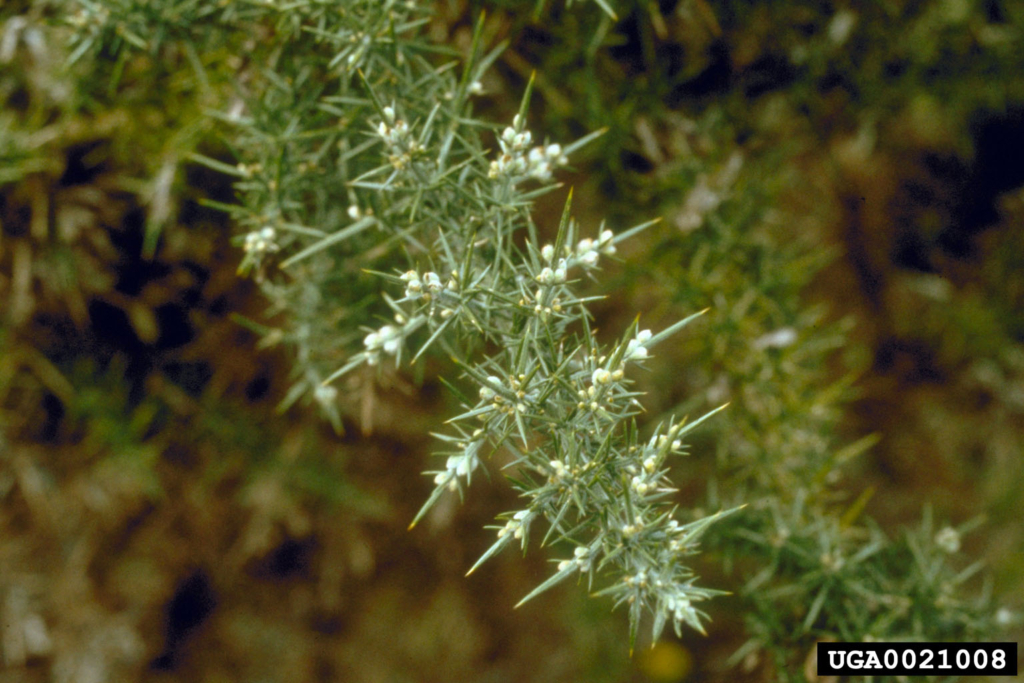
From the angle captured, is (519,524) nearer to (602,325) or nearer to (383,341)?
(383,341)

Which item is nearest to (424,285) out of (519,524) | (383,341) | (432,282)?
(432,282)

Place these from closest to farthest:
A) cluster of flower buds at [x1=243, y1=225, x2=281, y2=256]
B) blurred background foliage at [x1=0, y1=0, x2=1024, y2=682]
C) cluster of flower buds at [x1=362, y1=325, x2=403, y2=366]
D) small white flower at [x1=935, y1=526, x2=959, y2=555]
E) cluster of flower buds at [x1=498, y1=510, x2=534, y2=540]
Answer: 1. cluster of flower buds at [x1=498, y1=510, x2=534, y2=540]
2. cluster of flower buds at [x1=362, y1=325, x2=403, y2=366]
3. cluster of flower buds at [x1=243, y1=225, x2=281, y2=256]
4. small white flower at [x1=935, y1=526, x2=959, y2=555]
5. blurred background foliage at [x1=0, y1=0, x2=1024, y2=682]

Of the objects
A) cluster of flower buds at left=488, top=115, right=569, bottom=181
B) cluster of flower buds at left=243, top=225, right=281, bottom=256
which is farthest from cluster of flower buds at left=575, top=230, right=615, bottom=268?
cluster of flower buds at left=243, top=225, right=281, bottom=256

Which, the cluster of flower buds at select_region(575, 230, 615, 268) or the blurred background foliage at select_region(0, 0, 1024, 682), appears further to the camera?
the blurred background foliage at select_region(0, 0, 1024, 682)

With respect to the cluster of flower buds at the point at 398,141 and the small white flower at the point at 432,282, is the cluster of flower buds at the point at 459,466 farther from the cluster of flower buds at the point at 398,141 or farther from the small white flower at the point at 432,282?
the cluster of flower buds at the point at 398,141

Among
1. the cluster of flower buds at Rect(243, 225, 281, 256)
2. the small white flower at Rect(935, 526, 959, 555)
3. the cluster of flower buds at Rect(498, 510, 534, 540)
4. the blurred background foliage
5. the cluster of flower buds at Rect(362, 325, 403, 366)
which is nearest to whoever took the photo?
the cluster of flower buds at Rect(498, 510, 534, 540)

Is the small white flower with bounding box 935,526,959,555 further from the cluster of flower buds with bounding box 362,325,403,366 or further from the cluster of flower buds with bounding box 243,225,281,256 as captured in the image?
the cluster of flower buds with bounding box 243,225,281,256
